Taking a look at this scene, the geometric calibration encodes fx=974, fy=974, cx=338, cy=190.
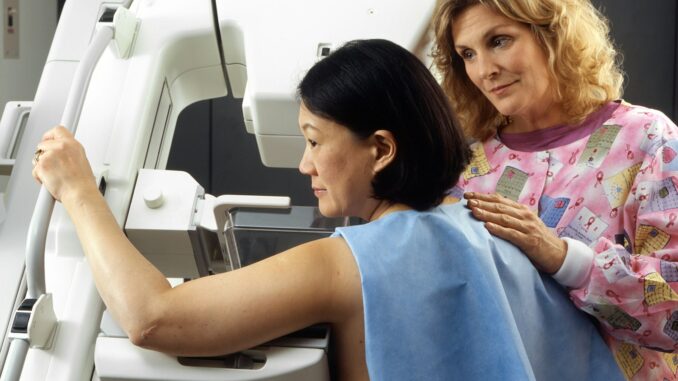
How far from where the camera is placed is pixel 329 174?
128 centimetres

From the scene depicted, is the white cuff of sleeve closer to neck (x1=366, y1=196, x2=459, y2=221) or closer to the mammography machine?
neck (x1=366, y1=196, x2=459, y2=221)

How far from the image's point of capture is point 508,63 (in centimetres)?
165

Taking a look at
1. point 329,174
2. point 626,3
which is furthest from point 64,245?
point 626,3

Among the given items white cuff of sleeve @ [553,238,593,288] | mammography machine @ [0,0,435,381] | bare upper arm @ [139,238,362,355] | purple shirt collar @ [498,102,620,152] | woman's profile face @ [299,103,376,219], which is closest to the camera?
bare upper arm @ [139,238,362,355]

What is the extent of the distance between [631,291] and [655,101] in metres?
2.81

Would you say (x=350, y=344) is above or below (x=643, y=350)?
above

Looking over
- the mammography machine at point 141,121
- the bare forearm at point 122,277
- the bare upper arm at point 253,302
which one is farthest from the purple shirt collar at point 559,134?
the bare forearm at point 122,277

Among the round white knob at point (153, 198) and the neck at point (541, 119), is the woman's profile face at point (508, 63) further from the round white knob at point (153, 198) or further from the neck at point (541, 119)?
the round white knob at point (153, 198)

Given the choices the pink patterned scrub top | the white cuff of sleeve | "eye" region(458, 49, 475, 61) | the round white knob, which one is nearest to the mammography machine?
the round white knob

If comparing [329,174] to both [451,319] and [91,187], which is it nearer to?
[451,319]

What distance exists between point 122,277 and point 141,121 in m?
0.63

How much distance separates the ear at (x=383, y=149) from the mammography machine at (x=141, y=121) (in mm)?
344

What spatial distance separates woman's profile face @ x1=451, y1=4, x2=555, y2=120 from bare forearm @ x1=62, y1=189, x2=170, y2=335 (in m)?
0.71

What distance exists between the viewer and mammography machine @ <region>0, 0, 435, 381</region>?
1521 mm
